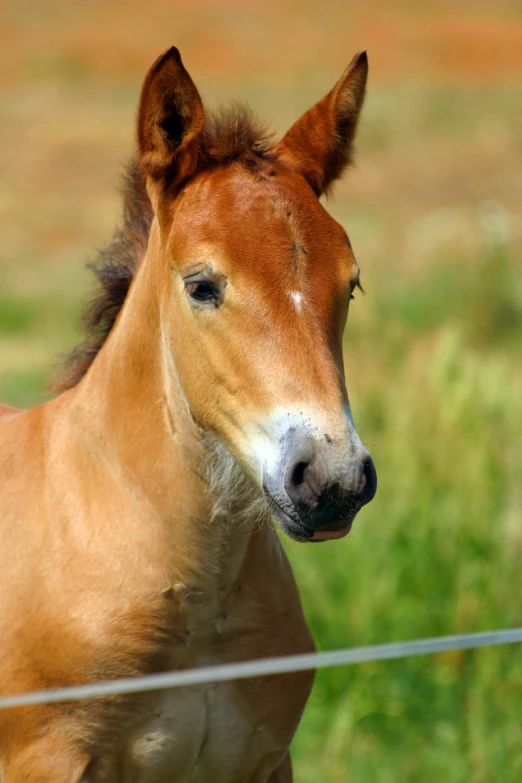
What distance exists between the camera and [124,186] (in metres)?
3.86

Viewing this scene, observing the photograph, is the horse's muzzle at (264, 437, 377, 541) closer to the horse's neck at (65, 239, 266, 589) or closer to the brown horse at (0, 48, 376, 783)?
the brown horse at (0, 48, 376, 783)

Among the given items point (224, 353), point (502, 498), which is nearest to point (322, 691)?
point (502, 498)

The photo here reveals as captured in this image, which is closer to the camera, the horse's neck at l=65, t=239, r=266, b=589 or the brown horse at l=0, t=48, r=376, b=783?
the brown horse at l=0, t=48, r=376, b=783

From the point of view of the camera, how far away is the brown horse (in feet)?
9.91

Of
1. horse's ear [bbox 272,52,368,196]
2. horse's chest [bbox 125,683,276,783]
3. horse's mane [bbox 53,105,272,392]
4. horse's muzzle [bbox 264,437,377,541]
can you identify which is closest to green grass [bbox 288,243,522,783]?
horse's mane [bbox 53,105,272,392]

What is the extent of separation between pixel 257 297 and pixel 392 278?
12923mm

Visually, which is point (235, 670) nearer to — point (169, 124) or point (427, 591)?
point (169, 124)

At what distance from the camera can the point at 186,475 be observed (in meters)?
3.32

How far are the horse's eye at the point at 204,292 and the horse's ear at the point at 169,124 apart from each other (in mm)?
359

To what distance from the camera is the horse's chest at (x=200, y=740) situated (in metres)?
3.28

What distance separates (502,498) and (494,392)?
70 cm

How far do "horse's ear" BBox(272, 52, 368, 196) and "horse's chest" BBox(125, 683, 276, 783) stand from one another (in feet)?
4.66

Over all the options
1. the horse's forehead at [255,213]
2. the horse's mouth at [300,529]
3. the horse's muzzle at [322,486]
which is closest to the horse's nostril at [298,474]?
the horse's muzzle at [322,486]

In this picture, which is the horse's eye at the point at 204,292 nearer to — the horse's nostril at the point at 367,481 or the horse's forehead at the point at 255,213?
the horse's forehead at the point at 255,213
